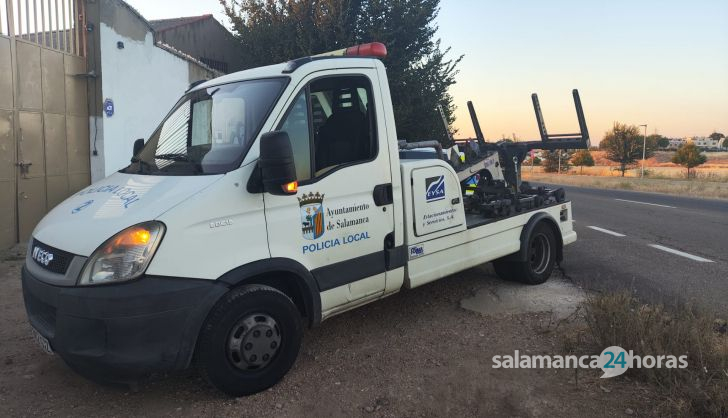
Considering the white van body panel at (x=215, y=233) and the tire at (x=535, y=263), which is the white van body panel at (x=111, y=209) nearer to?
the white van body panel at (x=215, y=233)

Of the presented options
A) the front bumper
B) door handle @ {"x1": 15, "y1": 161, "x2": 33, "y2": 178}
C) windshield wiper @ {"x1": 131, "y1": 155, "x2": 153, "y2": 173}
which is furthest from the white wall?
the front bumper

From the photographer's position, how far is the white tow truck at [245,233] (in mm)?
3008

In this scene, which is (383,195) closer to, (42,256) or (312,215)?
(312,215)

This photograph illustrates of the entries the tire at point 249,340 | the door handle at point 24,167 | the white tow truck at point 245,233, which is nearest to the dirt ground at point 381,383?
the tire at point 249,340

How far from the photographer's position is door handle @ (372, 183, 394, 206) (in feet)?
13.4

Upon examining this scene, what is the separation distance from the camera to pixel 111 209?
10.8 feet

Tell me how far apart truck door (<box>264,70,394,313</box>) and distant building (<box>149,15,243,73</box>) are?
11427mm

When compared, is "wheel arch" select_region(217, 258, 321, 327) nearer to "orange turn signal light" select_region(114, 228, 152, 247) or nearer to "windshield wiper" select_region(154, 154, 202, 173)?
"orange turn signal light" select_region(114, 228, 152, 247)

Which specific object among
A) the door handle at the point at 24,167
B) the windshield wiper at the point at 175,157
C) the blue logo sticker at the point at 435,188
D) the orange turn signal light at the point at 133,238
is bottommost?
the orange turn signal light at the point at 133,238

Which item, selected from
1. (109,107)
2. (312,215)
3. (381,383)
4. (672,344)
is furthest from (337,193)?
(109,107)

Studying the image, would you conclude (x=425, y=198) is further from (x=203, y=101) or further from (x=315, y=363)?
(x=203, y=101)

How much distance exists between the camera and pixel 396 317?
4.97 metres

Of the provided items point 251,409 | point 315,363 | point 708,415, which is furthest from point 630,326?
point 251,409

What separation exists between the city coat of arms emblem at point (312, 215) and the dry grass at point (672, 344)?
2.25m
